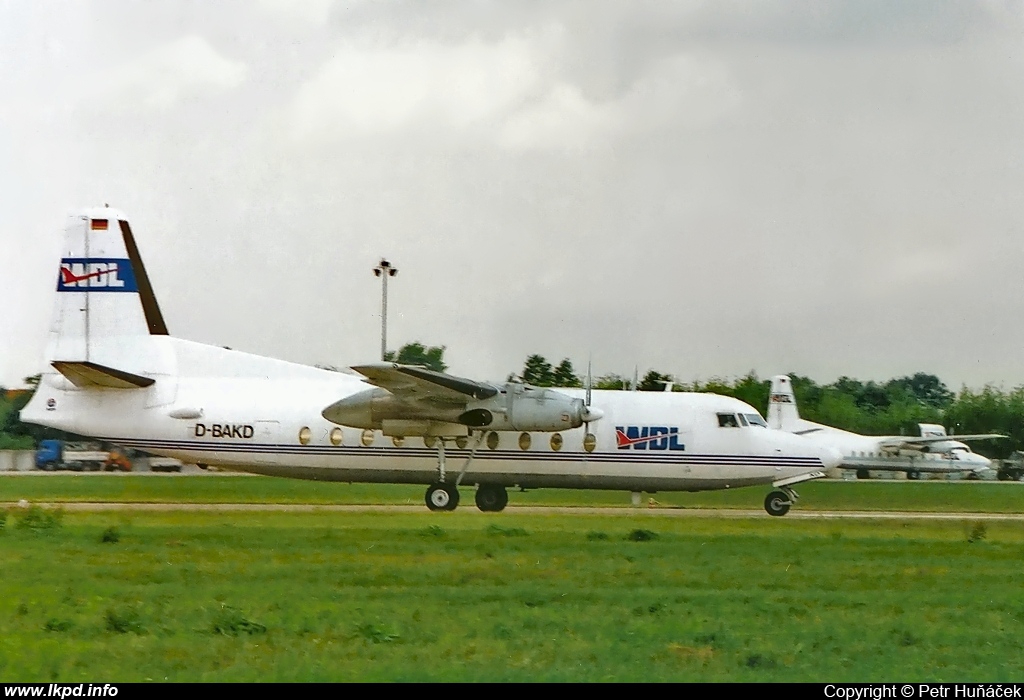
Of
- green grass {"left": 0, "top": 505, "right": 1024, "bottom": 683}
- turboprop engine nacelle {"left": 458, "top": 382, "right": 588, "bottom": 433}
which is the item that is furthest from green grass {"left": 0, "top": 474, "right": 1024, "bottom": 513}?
green grass {"left": 0, "top": 505, "right": 1024, "bottom": 683}

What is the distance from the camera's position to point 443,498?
2180 cm

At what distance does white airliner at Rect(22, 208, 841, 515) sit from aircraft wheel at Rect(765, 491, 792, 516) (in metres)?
0.08

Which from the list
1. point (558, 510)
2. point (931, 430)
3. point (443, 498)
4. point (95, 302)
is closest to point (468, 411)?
point (443, 498)

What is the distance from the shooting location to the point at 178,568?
12633 mm

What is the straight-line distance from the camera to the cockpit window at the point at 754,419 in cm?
2225

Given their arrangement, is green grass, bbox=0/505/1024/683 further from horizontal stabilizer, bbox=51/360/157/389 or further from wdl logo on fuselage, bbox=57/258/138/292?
wdl logo on fuselage, bbox=57/258/138/292

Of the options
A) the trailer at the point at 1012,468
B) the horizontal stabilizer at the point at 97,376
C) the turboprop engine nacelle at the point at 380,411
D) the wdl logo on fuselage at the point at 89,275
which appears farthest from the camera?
the trailer at the point at 1012,468

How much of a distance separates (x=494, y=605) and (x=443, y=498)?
1094 centimetres

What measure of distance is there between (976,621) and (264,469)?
47.5 ft

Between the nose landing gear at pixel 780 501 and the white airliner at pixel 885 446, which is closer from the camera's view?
the nose landing gear at pixel 780 501

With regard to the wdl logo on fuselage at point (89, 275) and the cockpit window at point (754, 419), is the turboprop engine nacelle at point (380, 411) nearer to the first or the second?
the wdl logo on fuselage at point (89, 275)

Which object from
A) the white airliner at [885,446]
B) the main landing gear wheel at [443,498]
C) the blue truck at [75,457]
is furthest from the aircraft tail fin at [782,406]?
the blue truck at [75,457]

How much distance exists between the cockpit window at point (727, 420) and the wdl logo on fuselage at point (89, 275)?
487 inches
